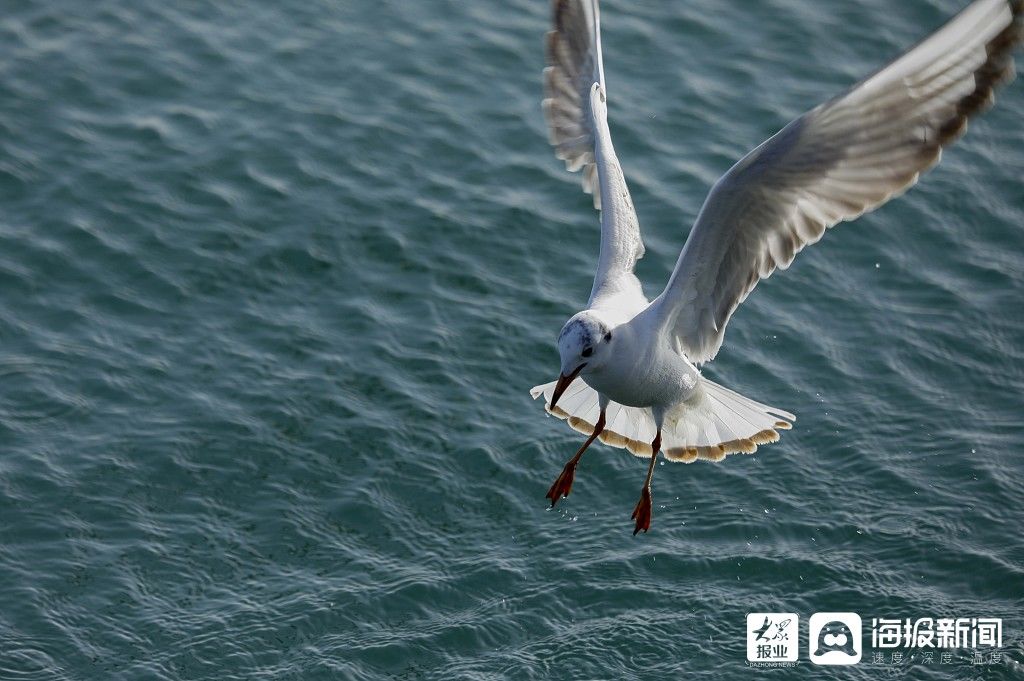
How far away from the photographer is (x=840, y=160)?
7.28 m

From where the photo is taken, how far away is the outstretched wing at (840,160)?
21.9 feet

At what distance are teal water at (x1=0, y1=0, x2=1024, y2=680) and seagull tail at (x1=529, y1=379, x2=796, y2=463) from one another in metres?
0.96

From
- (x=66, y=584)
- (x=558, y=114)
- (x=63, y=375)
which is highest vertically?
(x=558, y=114)

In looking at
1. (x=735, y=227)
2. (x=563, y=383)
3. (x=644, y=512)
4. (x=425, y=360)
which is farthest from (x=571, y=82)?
(x=563, y=383)

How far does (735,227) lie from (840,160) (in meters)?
0.65

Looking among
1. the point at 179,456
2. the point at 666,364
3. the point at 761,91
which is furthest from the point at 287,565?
the point at 761,91

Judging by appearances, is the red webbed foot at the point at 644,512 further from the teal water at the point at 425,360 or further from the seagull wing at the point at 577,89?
the seagull wing at the point at 577,89

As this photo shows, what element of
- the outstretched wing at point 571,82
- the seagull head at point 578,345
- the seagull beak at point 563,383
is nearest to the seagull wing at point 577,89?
the outstretched wing at point 571,82

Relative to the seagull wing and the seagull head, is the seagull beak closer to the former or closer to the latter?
the seagull head

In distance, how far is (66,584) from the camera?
29.0 feet

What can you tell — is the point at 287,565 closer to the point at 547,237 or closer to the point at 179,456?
the point at 179,456

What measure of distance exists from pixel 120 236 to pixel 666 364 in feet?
17.7

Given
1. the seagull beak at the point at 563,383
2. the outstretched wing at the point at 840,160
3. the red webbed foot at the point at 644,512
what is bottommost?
the red webbed foot at the point at 644,512

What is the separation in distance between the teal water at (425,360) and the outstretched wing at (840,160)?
2177 millimetres
